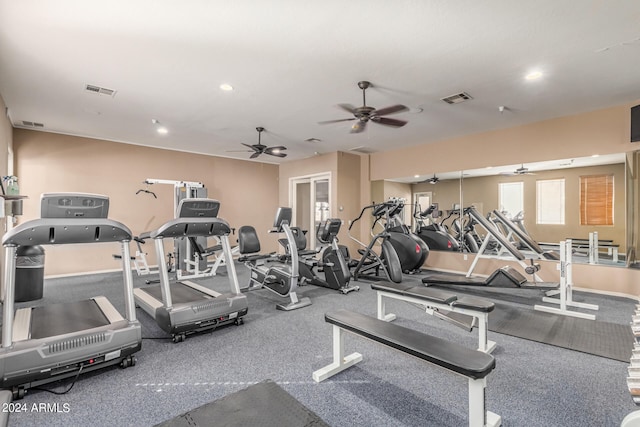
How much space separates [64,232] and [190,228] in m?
1.05

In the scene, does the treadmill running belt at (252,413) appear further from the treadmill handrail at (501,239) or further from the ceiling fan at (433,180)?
the ceiling fan at (433,180)

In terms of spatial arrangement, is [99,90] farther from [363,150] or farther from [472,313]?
[363,150]

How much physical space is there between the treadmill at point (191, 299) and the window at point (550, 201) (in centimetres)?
538

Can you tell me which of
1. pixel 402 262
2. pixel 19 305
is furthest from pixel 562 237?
pixel 19 305

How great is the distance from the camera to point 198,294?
371 centimetres

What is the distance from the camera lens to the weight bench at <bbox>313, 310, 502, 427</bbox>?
1607mm

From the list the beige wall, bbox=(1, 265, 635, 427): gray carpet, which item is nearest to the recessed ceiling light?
bbox=(1, 265, 635, 427): gray carpet

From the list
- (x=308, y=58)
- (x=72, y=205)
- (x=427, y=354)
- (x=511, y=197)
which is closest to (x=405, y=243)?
(x=511, y=197)

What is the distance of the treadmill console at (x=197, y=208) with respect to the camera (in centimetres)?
317

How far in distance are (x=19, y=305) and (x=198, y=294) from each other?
8.81 feet

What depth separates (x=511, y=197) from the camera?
5816 mm

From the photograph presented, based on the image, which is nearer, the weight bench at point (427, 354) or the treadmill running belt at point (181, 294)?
the weight bench at point (427, 354)

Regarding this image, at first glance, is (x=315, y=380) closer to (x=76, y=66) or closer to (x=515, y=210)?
(x=76, y=66)

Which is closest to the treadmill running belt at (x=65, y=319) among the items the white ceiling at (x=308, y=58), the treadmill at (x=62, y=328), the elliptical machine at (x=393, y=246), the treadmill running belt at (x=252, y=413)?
the treadmill at (x=62, y=328)
